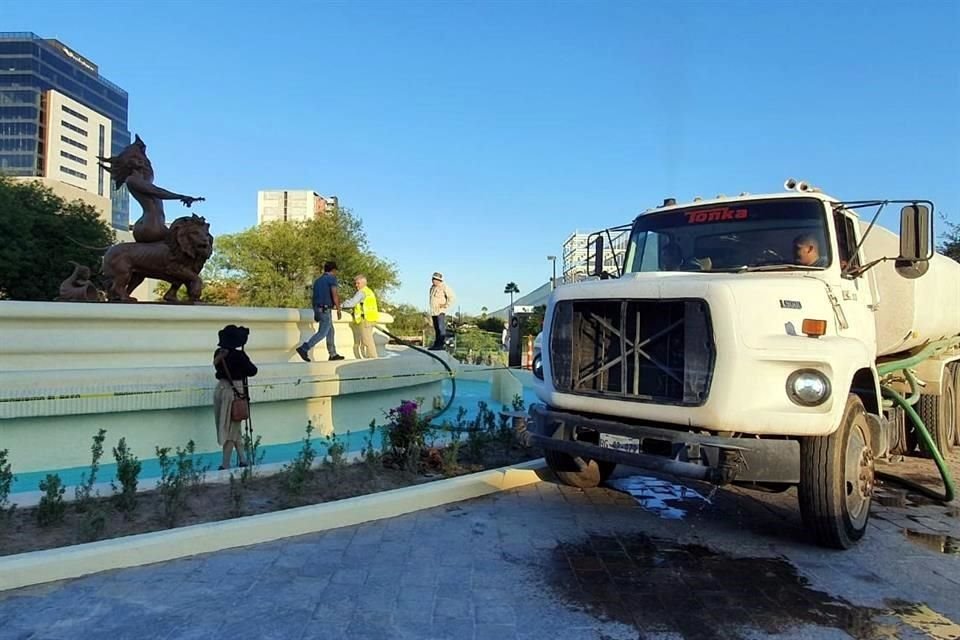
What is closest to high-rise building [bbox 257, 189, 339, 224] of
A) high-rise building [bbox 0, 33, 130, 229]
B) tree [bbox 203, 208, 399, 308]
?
high-rise building [bbox 0, 33, 130, 229]

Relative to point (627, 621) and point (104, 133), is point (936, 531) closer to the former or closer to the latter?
point (627, 621)

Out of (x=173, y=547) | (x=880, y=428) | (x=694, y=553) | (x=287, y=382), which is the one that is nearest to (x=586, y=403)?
(x=694, y=553)

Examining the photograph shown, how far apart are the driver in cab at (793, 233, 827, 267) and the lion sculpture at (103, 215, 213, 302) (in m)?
8.71

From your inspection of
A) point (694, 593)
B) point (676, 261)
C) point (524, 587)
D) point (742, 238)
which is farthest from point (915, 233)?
point (524, 587)

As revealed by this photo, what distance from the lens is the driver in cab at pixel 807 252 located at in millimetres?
5500

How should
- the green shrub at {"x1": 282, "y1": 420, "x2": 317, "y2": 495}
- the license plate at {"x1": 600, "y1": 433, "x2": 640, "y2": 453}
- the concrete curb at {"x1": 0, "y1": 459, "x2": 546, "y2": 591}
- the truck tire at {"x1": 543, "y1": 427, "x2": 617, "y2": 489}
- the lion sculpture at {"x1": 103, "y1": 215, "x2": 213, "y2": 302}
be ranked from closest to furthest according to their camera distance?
the concrete curb at {"x1": 0, "y1": 459, "x2": 546, "y2": 591}, the license plate at {"x1": 600, "y1": 433, "x2": 640, "y2": 453}, the green shrub at {"x1": 282, "y1": 420, "x2": 317, "y2": 495}, the truck tire at {"x1": 543, "y1": 427, "x2": 617, "y2": 489}, the lion sculpture at {"x1": 103, "y1": 215, "x2": 213, "y2": 302}

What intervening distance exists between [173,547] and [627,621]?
2945 mm

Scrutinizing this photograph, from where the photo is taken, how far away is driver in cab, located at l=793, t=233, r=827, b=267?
5.50 meters

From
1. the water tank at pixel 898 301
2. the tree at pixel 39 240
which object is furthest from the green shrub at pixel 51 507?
the tree at pixel 39 240

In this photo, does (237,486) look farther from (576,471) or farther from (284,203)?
(284,203)

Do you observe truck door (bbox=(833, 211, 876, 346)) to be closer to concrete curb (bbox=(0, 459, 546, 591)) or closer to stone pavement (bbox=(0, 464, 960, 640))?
stone pavement (bbox=(0, 464, 960, 640))

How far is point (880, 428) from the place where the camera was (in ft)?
17.8

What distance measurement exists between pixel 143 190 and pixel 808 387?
10.1m

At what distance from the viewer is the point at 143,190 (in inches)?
427
